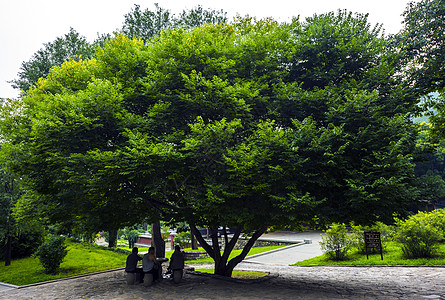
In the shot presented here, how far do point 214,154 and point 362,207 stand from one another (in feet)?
16.4

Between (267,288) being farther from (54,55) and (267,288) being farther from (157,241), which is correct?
(54,55)

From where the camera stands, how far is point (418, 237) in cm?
1500

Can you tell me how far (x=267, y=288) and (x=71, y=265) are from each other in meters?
13.3

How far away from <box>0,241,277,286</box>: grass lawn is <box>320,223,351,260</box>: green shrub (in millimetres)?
8801

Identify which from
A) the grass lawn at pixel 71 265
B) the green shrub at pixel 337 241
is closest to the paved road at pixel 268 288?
the grass lawn at pixel 71 265

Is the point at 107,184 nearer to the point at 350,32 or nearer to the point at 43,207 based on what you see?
the point at 43,207

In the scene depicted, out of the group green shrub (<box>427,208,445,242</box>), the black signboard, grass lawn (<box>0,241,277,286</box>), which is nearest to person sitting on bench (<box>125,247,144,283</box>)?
grass lawn (<box>0,241,277,286</box>)

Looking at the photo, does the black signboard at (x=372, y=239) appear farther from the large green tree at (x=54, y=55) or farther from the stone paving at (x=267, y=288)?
the large green tree at (x=54, y=55)

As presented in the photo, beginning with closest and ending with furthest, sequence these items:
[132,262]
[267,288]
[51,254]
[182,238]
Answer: [267,288], [132,262], [51,254], [182,238]

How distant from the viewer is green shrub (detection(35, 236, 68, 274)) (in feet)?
49.7

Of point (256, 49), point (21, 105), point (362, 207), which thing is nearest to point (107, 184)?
point (256, 49)

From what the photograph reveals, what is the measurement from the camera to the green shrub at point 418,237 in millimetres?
14734

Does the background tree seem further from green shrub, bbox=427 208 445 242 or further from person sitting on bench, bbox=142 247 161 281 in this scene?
person sitting on bench, bbox=142 247 161 281

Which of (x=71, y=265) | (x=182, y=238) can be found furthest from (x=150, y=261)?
(x=182, y=238)
